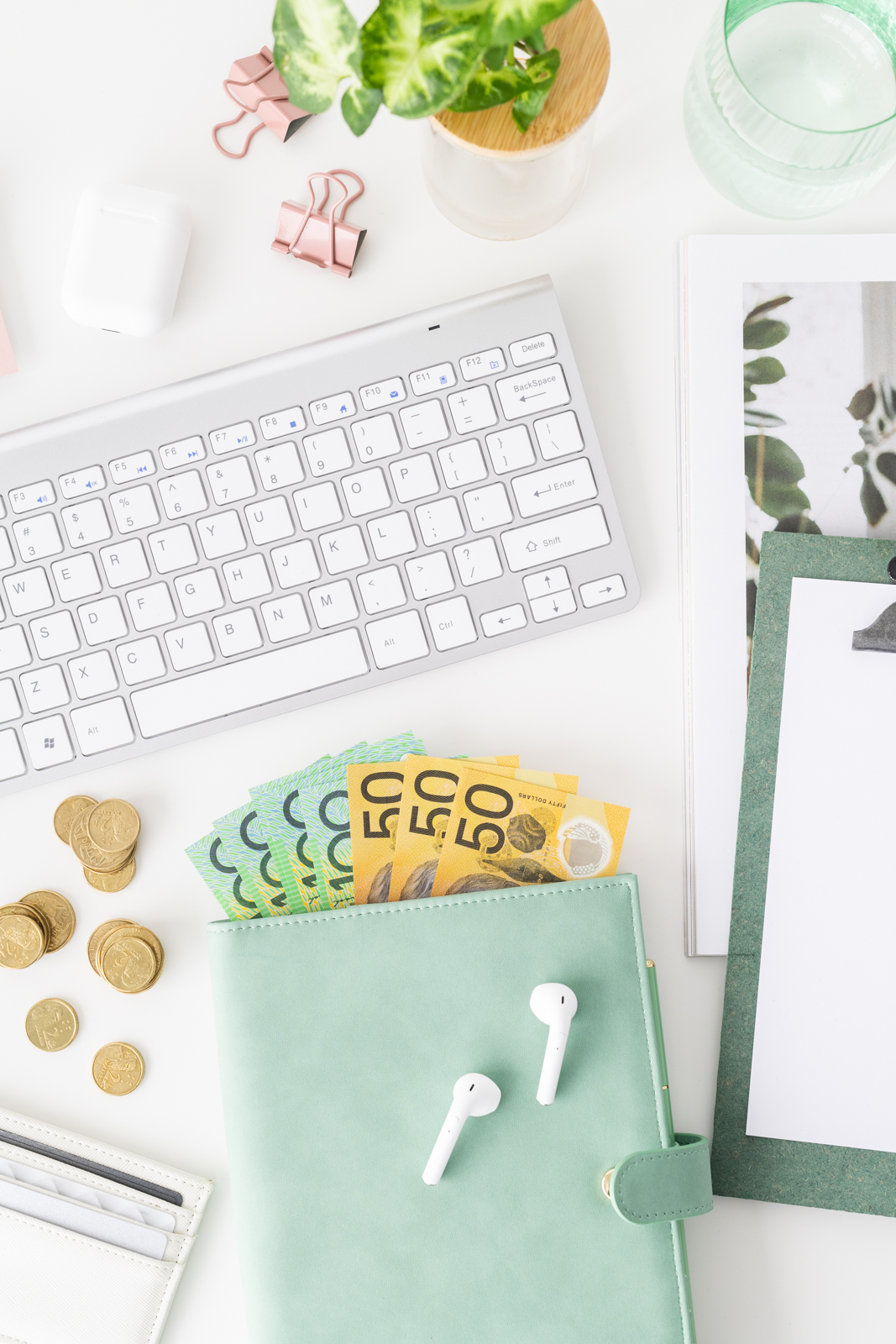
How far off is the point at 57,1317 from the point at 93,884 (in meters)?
0.28

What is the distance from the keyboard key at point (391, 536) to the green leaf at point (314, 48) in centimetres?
25

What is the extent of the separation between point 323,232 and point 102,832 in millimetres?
430

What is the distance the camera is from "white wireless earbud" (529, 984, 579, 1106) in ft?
1.82

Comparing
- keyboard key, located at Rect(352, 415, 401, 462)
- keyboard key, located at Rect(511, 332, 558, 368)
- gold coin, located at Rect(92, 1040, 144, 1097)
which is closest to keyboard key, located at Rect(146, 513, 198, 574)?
keyboard key, located at Rect(352, 415, 401, 462)

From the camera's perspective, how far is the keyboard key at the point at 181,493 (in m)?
0.62

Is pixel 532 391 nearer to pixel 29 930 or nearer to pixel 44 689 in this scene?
pixel 44 689

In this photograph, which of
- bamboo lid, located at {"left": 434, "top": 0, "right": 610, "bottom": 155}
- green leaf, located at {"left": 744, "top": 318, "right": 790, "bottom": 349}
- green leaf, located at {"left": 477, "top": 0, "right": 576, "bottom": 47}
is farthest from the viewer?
green leaf, located at {"left": 744, "top": 318, "right": 790, "bottom": 349}

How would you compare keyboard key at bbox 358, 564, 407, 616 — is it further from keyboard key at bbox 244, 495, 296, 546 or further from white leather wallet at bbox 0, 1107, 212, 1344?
white leather wallet at bbox 0, 1107, 212, 1344

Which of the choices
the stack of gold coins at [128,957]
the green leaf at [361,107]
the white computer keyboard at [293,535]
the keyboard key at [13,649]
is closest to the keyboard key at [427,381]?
the white computer keyboard at [293,535]

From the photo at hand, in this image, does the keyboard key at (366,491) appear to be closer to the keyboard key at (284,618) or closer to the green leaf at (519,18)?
the keyboard key at (284,618)

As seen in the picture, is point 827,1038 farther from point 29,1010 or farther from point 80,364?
point 80,364

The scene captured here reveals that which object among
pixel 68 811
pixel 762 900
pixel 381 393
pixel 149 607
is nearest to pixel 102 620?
pixel 149 607

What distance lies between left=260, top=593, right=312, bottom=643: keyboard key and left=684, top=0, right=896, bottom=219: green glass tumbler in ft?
1.32

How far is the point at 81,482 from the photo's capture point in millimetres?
617
